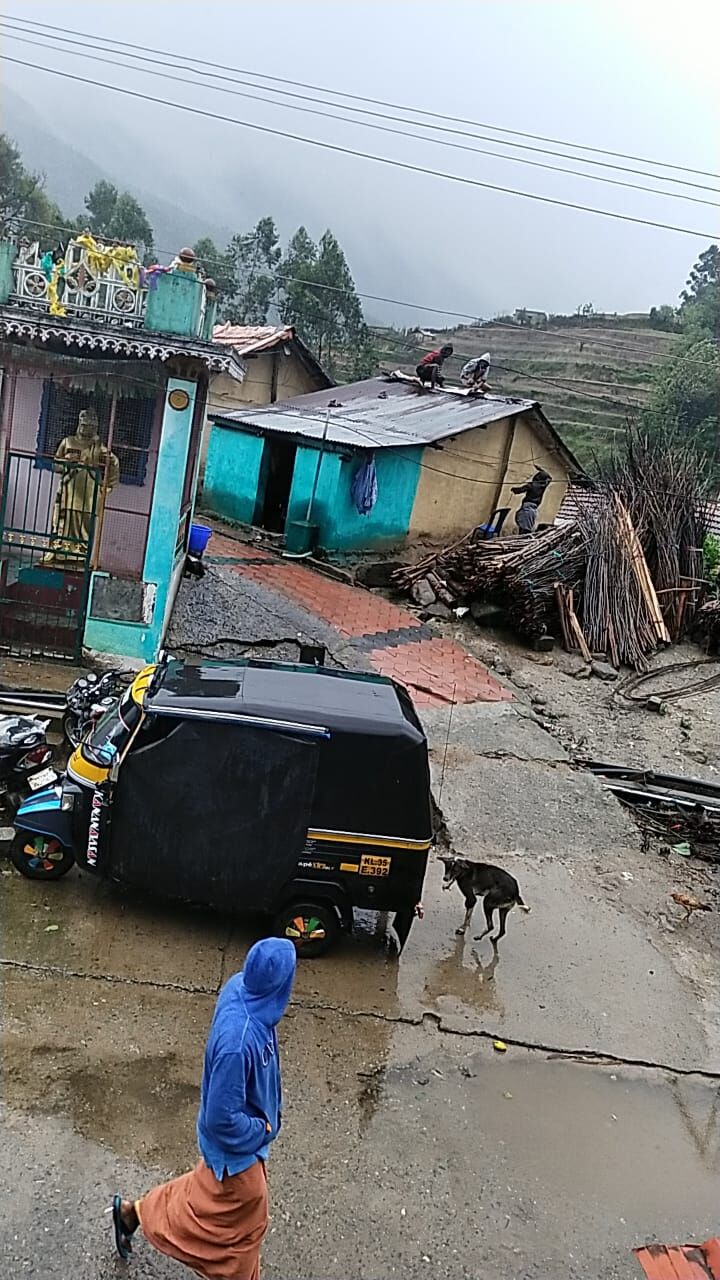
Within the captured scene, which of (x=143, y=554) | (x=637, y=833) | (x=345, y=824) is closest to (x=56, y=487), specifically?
(x=143, y=554)

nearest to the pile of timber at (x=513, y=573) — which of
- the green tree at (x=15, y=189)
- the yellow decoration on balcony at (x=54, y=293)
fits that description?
the yellow decoration on balcony at (x=54, y=293)

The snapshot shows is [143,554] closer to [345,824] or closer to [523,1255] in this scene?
[345,824]

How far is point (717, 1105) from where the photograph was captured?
525cm

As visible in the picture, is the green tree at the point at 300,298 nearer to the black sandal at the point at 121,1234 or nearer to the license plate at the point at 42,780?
the license plate at the point at 42,780

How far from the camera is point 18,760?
657 cm

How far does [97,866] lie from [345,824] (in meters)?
1.60

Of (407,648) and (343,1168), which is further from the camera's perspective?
(407,648)

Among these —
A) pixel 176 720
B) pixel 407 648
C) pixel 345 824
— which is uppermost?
pixel 176 720

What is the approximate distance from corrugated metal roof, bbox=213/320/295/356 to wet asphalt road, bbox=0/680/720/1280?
65.5ft

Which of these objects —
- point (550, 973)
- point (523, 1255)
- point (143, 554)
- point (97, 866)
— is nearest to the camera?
point (523, 1255)

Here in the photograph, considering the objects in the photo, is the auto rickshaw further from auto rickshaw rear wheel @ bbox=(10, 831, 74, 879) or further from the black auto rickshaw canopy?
auto rickshaw rear wheel @ bbox=(10, 831, 74, 879)

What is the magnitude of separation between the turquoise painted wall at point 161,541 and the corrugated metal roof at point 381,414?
7376 millimetres

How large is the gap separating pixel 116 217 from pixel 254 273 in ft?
24.2

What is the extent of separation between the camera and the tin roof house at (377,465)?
1745 cm
